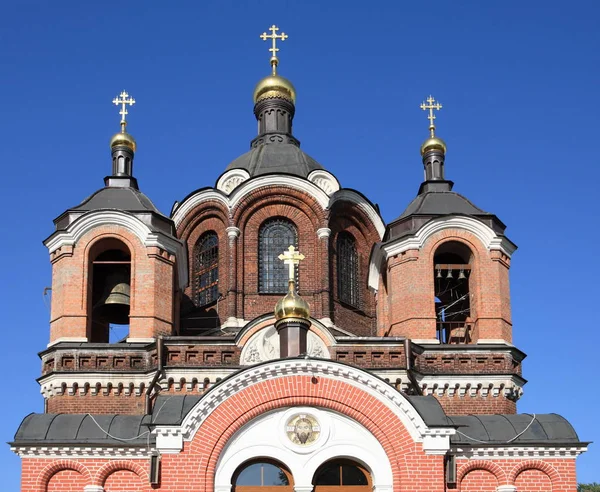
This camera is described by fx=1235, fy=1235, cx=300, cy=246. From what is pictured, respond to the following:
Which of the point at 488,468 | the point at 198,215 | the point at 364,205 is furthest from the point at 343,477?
the point at 198,215

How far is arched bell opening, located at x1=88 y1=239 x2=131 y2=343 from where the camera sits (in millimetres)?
27266

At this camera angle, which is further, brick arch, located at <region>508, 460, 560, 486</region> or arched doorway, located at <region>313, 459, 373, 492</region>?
brick arch, located at <region>508, 460, 560, 486</region>

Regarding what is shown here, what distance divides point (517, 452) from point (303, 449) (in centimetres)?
369

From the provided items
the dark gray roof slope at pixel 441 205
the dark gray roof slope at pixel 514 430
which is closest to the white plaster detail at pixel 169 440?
the dark gray roof slope at pixel 514 430

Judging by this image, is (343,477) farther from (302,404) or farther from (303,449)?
(302,404)

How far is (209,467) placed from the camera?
1988 cm

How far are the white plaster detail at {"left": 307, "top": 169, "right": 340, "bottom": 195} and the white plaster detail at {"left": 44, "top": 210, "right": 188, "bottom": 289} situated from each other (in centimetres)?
538

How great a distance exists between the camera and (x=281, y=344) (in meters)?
21.9

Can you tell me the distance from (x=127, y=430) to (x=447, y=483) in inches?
213

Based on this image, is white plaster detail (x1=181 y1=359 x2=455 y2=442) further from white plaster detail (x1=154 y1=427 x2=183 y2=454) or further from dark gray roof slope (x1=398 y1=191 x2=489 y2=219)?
dark gray roof slope (x1=398 y1=191 x2=489 y2=219)

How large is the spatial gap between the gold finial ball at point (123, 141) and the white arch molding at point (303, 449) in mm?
11773

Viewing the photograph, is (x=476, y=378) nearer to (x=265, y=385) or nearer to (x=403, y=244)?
(x=403, y=244)

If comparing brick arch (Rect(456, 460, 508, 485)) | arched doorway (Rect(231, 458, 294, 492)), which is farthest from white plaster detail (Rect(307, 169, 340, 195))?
arched doorway (Rect(231, 458, 294, 492))

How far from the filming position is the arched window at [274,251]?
3006 cm
